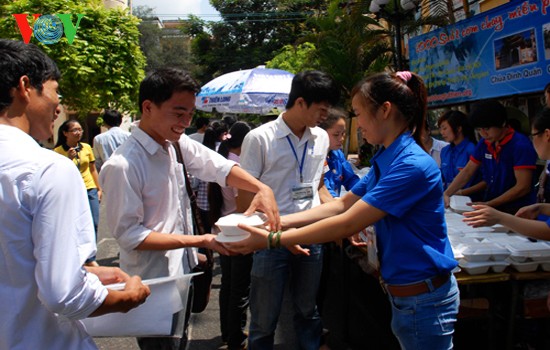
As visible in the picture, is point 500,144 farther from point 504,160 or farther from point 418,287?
point 418,287

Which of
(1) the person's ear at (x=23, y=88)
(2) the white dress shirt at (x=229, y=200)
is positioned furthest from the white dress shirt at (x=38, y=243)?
(2) the white dress shirt at (x=229, y=200)

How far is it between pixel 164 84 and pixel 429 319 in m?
1.57

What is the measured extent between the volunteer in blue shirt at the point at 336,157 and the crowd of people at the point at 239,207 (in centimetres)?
3

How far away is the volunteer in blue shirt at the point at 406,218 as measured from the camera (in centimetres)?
199

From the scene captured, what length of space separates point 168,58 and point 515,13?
3528 cm

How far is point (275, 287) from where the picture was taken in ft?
9.39

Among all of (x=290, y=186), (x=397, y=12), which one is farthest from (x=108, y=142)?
(x=397, y=12)

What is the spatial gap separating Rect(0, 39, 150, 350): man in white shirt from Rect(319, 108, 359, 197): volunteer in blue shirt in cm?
291

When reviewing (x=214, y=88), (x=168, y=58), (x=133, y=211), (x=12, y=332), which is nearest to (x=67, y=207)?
(x=12, y=332)

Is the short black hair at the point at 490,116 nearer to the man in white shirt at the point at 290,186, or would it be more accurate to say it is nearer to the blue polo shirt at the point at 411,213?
the man in white shirt at the point at 290,186

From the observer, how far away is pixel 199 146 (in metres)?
2.65

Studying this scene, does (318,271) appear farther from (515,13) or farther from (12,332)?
(515,13)

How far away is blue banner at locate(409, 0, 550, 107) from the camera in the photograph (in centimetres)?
523

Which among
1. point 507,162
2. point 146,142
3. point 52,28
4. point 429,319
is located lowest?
point 429,319
